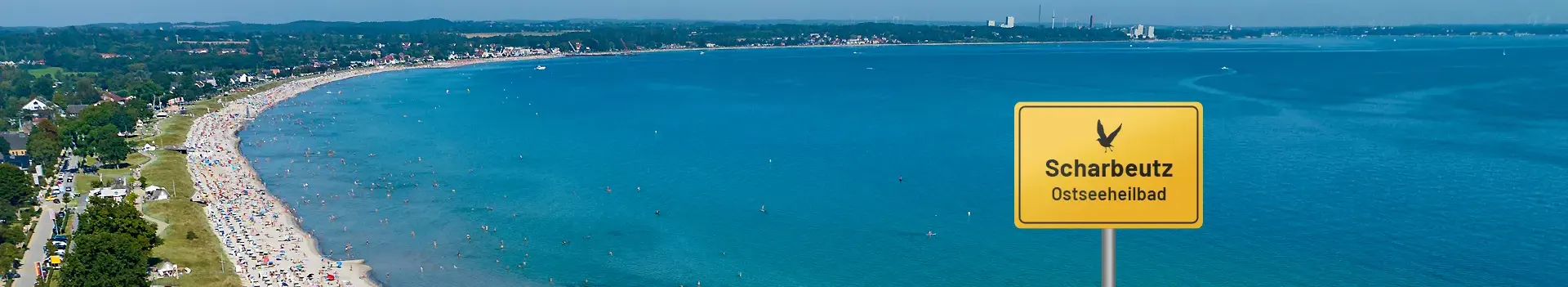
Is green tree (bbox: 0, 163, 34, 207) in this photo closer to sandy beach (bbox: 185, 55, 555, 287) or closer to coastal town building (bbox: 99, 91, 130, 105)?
sandy beach (bbox: 185, 55, 555, 287)

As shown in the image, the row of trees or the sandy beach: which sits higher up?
the row of trees

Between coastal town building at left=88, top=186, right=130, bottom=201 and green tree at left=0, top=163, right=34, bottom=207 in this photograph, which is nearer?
green tree at left=0, top=163, right=34, bottom=207

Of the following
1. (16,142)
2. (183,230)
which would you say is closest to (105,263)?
(183,230)

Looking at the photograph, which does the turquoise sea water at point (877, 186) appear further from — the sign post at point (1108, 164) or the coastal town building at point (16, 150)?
the sign post at point (1108, 164)

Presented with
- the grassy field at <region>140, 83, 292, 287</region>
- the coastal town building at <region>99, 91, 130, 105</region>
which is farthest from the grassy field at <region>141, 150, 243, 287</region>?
the coastal town building at <region>99, 91, 130, 105</region>

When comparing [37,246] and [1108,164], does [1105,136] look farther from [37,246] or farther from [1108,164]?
[37,246]

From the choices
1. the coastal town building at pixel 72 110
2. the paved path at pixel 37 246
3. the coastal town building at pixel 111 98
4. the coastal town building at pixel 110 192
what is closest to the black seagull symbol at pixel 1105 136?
the paved path at pixel 37 246

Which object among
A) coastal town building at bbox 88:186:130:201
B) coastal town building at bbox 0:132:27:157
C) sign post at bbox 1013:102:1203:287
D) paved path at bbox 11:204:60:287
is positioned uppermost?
sign post at bbox 1013:102:1203:287
